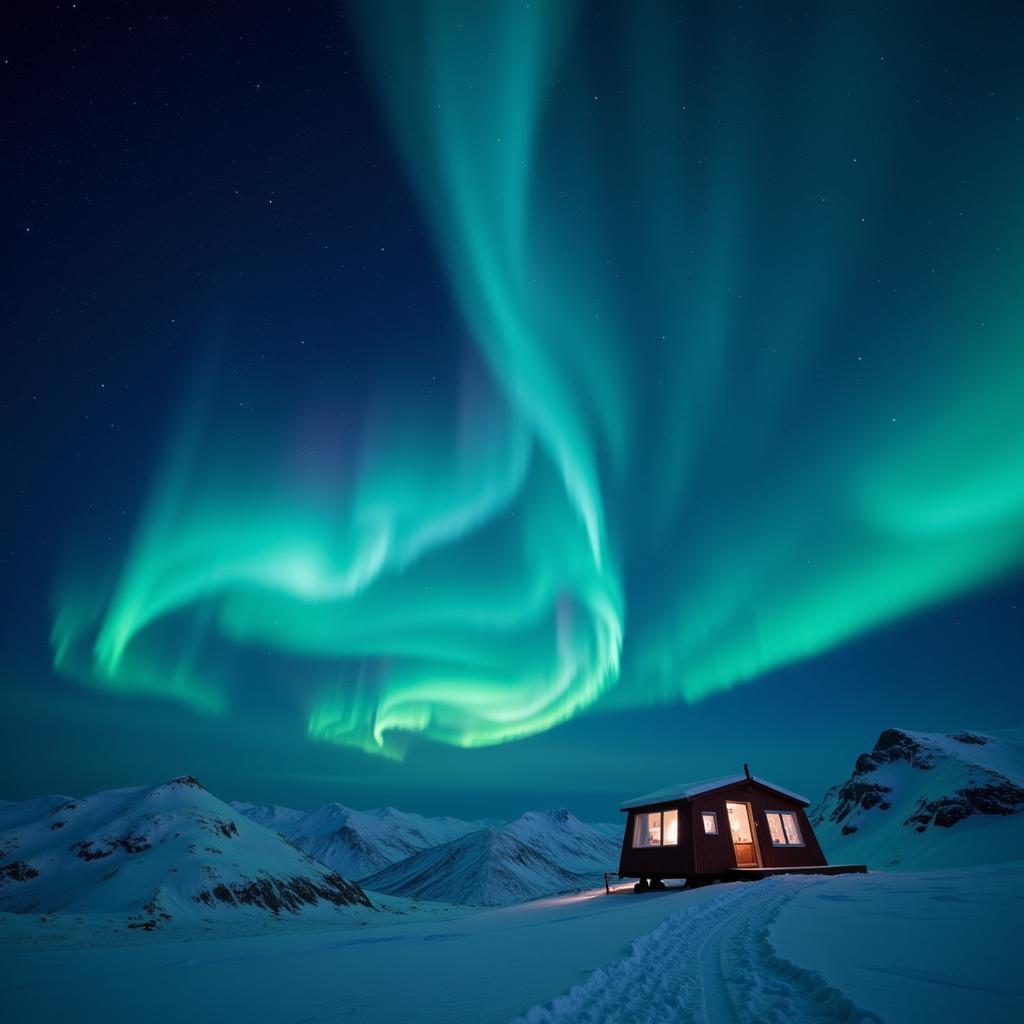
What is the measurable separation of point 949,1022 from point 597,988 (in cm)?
412

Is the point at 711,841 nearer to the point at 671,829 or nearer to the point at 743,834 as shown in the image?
the point at 671,829

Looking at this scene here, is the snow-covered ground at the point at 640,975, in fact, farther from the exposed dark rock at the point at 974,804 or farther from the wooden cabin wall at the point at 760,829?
the exposed dark rock at the point at 974,804

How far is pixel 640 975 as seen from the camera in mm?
8102

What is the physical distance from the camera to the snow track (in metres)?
5.81

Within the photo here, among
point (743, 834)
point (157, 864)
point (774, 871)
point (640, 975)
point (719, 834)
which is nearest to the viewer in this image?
point (640, 975)

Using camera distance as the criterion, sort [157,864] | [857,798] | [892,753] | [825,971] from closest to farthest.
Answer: [825,971]
[157,864]
[857,798]
[892,753]

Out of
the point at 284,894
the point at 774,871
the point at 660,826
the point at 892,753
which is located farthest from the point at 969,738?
the point at 284,894

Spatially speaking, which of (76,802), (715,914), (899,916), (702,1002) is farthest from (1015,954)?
(76,802)

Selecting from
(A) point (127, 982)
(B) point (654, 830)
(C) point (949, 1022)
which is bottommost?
(A) point (127, 982)

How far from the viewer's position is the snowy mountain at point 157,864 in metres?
67.2

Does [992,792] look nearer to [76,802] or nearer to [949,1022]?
[949,1022]

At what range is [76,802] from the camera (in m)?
105

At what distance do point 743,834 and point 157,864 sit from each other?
80118 mm

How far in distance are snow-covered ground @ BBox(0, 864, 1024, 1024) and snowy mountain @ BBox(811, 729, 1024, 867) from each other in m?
57.6
